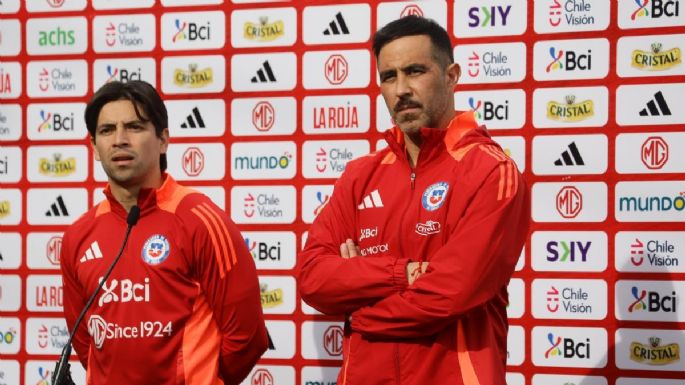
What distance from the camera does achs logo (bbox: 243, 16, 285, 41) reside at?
2.88m

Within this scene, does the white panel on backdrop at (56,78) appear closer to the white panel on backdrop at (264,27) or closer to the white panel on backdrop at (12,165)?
the white panel on backdrop at (12,165)

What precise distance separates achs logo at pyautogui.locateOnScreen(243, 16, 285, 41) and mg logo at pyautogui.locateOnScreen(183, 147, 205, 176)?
450mm

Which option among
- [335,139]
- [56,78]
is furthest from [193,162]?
[56,78]

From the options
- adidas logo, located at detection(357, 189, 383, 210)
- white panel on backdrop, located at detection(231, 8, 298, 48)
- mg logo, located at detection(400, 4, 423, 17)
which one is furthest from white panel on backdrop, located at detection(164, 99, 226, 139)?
adidas logo, located at detection(357, 189, 383, 210)

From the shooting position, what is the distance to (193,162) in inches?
116

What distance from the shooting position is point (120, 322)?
6.96 feet

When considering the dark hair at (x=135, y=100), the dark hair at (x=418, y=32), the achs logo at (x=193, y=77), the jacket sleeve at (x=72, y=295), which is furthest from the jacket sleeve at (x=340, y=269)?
the achs logo at (x=193, y=77)

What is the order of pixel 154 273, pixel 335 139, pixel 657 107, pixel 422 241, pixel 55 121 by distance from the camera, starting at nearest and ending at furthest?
1. pixel 422 241
2. pixel 154 273
3. pixel 657 107
4. pixel 335 139
5. pixel 55 121

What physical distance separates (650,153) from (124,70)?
187cm

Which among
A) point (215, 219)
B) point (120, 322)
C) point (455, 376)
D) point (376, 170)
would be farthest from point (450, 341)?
point (120, 322)

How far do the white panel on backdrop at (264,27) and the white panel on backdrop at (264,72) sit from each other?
4 centimetres

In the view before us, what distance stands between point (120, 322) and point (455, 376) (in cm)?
89

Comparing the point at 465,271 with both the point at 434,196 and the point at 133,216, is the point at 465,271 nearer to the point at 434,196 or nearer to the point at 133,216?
the point at 434,196

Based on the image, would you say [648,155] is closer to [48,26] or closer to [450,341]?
[450,341]
